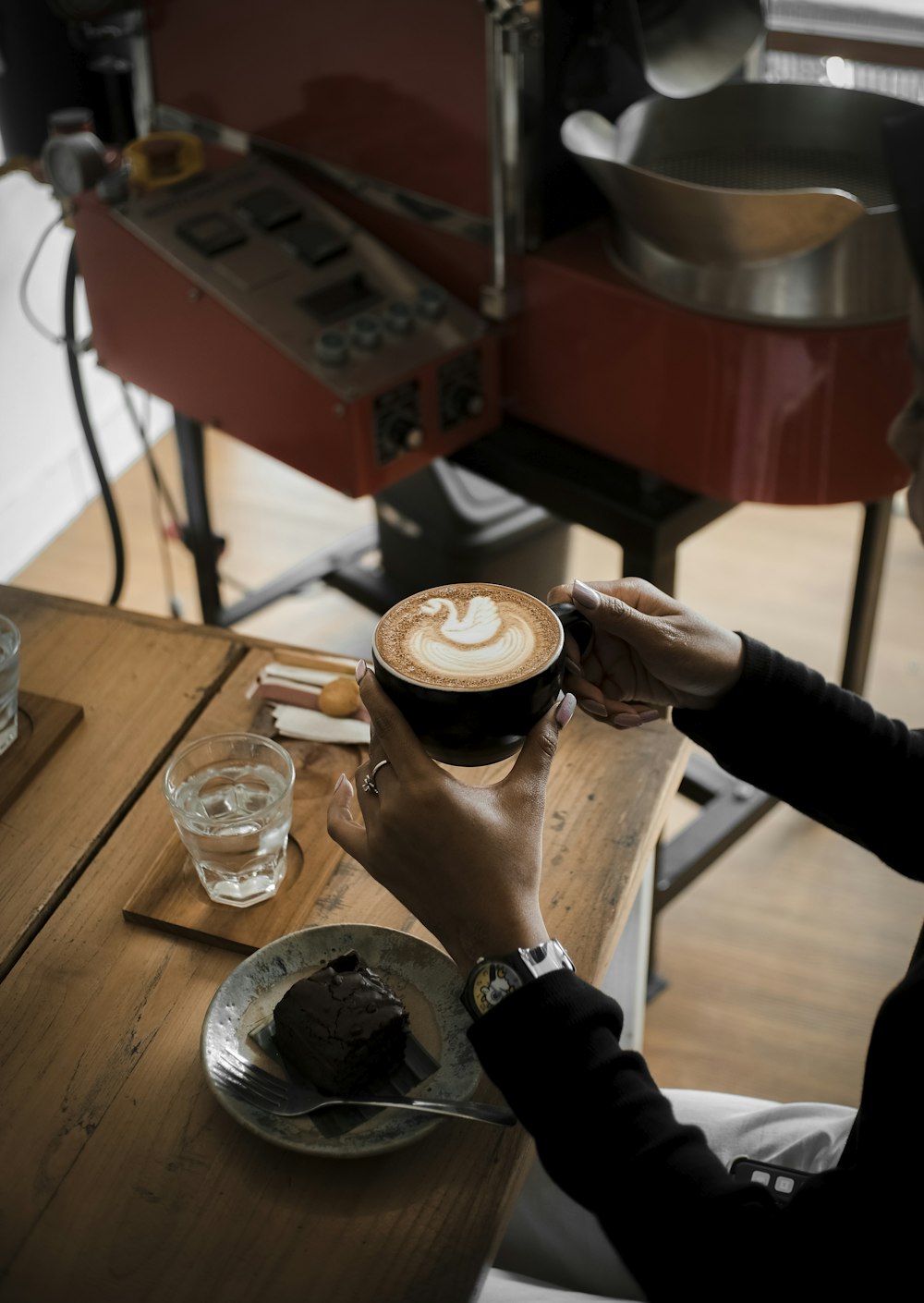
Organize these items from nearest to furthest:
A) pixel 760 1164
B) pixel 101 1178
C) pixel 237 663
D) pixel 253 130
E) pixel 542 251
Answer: pixel 101 1178
pixel 760 1164
pixel 237 663
pixel 542 251
pixel 253 130

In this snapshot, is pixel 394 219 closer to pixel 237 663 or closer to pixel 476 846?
pixel 237 663

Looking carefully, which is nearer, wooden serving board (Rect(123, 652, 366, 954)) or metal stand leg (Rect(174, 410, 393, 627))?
wooden serving board (Rect(123, 652, 366, 954))

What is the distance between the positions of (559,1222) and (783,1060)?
2.47 feet

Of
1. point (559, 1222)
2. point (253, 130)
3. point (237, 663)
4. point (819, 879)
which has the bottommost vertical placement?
point (819, 879)

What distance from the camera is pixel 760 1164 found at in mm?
1060

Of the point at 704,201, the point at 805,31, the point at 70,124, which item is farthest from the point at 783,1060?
the point at 805,31

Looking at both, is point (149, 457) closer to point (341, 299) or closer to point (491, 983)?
point (341, 299)

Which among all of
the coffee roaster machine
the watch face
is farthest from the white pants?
the coffee roaster machine

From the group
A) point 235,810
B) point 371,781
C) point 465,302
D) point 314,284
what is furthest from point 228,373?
point 371,781

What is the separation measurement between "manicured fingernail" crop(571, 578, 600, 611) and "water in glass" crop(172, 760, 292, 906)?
267mm

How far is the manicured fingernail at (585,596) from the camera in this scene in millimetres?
1010

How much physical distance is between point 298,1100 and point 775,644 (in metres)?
1.94

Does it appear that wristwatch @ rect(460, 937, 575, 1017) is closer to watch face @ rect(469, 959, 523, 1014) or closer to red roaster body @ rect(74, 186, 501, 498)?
watch face @ rect(469, 959, 523, 1014)

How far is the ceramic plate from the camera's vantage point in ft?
2.61
